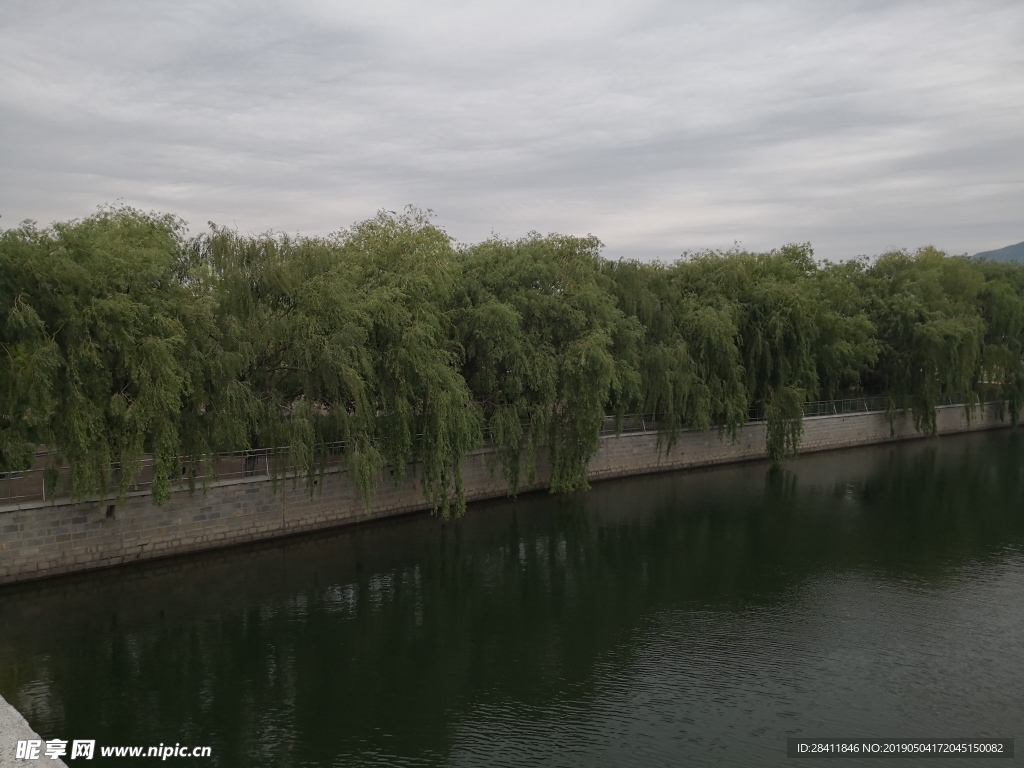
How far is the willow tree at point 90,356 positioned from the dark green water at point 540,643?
9.58 feet

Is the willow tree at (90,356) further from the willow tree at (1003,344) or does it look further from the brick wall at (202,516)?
the willow tree at (1003,344)

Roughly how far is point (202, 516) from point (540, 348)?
10.1 m

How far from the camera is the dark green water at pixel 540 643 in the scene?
11.8 m

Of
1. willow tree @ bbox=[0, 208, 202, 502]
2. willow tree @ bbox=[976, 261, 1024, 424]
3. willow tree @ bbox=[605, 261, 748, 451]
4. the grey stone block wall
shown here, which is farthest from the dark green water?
willow tree @ bbox=[976, 261, 1024, 424]

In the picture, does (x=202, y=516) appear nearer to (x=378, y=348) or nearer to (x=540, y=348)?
(x=378, y=348)

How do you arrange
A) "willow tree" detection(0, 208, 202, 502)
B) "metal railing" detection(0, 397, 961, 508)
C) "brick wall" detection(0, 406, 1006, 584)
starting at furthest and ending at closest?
"brick wall" detection(0, 406, 1006, 584), "metal railing" detection(0, 397, 961, 508), "willow tree" detection(0, 208, 202, 502)

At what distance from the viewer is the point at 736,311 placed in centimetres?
3127

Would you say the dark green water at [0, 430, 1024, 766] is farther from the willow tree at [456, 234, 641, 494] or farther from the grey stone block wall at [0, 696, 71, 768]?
the willow tree at [456, 234, 641, 494]

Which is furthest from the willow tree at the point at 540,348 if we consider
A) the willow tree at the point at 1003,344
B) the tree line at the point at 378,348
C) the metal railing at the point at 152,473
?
the willow tree at the point at 1003,344

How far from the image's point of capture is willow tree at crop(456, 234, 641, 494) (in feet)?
77.9

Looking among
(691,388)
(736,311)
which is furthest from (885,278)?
(691,388)

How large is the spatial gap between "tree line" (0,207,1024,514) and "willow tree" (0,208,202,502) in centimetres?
4

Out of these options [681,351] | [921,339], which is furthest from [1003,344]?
[681,351]

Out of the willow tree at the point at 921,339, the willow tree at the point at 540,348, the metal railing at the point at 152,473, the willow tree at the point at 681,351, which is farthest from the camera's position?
the willow tree at the point at 921,339
